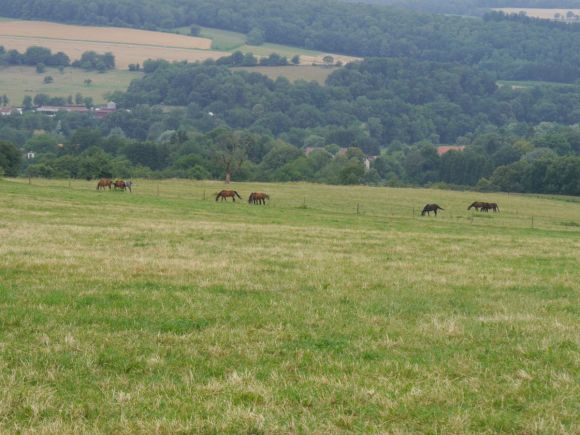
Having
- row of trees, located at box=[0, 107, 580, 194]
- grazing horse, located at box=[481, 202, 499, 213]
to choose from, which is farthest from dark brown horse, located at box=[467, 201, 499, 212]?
row of trees, located at box=[0, 107, 580, 194]

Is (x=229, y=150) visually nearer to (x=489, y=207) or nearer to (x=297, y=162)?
(x=297, y=162)

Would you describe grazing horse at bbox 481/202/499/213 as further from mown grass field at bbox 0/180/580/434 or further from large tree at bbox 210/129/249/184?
mown grass field at bbox 0/180/580/434

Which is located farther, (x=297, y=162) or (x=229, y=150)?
(x=297, y=162)

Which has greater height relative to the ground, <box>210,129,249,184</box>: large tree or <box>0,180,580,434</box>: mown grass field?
<box>210,129,249,184</box>: large tree

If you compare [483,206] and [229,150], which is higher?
[229,150]

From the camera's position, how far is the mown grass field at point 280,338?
9.80m

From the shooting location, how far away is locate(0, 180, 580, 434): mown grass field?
9797 mm

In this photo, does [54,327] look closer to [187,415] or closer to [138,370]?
[138,370]

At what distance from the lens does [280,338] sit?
44.2ft

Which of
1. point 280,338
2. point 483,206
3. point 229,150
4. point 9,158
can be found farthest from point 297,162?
point 280,338

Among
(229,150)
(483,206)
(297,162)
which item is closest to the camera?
(483,206)

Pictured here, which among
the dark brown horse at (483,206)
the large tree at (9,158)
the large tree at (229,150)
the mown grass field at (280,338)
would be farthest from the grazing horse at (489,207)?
the large tree at (9,158)

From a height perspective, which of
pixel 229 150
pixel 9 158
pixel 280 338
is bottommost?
pixel 280 338

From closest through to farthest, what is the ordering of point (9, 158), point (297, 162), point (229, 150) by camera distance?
point (9, 158) < point (229, 150) < point (297, 162)
